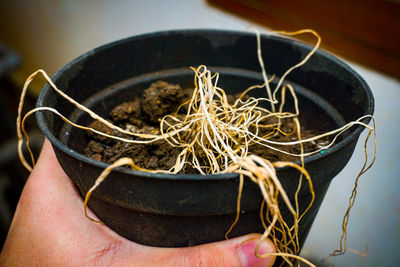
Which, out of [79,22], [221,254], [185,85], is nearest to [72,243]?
[221,254]

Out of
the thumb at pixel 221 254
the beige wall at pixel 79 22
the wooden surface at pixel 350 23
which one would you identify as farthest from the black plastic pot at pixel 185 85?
the beige wall at pixel 79 22

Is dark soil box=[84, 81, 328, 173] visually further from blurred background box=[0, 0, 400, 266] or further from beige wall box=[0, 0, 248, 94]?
beige wall box=[0, 0, 248, 94]

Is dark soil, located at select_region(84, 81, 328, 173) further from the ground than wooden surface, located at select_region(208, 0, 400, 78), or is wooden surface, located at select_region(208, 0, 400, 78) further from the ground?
wooden surface, located at select_region(208, 0, 400, 78)

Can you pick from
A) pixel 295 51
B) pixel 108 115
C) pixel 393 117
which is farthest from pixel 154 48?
pixel 393 117

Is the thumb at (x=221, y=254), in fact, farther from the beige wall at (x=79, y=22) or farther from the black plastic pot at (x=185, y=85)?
the beige wall at (x=79, y=22)

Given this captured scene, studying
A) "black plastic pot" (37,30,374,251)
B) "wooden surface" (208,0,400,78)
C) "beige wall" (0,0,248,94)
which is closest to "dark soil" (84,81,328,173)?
"black plastic pot" (37,30,374,251)

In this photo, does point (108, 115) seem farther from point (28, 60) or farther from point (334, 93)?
point (28, 60)
